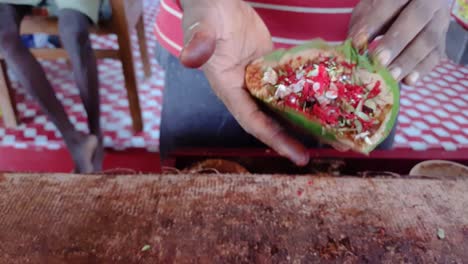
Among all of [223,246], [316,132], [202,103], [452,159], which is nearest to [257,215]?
[223,246]

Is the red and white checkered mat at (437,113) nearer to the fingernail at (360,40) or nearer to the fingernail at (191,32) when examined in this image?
the fingernail at (360,40)

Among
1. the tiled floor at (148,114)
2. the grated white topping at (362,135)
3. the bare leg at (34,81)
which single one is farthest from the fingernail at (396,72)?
the bare leg at (34,81)

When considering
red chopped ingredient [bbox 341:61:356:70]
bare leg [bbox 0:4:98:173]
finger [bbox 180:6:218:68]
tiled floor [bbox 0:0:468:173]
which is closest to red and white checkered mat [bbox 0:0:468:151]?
tiled floor [bbox 0:0:468:173]

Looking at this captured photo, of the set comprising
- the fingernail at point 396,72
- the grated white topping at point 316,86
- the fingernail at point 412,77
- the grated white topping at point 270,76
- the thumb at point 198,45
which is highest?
the thumb at point 198,45

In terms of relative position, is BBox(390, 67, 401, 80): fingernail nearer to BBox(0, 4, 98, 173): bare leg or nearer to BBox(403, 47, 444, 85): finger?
BBox(403, 47, 444, 85): finger

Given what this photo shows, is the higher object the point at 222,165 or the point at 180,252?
the point at 180,252

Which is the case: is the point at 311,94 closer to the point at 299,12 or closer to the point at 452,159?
the point at 299,12
